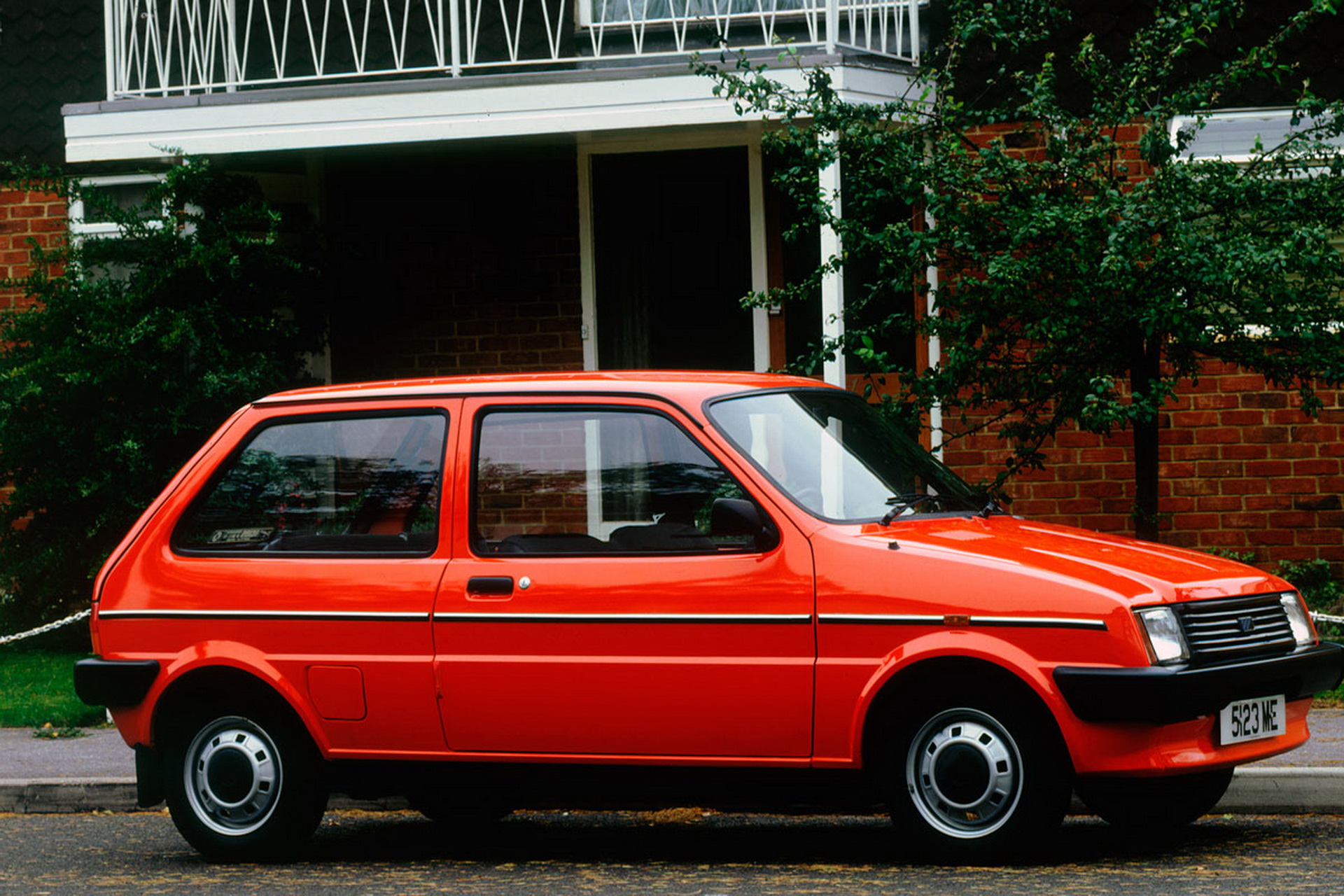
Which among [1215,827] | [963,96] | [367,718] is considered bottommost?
[1215,827]

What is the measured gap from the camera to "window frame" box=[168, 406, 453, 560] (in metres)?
7.01

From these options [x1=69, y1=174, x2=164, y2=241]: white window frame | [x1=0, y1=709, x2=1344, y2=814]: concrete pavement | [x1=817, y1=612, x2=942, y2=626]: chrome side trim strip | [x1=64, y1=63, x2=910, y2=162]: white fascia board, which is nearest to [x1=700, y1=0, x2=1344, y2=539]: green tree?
[x1=0, y1=709, x2=1344, y2=814]: concrete pavement

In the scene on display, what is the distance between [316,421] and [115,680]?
3.96 ft

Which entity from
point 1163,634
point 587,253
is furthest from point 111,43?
point 1163,634

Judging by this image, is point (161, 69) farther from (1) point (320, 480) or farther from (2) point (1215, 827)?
(2) point (1215, 827)

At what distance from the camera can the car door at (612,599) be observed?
649cm

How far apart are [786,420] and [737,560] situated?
656mm

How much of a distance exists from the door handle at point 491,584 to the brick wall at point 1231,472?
6.74m

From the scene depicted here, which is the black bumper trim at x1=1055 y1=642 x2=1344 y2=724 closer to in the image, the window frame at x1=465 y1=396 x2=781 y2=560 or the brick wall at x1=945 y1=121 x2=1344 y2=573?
Result: the window frame at x1=465 y1=396 x2=781 y2=560

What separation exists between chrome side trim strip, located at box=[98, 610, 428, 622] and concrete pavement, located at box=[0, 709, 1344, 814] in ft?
5.28

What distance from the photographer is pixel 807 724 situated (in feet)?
21.1

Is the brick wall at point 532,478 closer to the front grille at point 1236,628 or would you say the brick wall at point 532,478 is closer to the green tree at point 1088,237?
the front grille at point 1236,628

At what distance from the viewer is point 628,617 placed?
6.63 meters

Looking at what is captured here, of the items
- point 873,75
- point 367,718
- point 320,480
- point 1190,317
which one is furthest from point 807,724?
point 873,75
